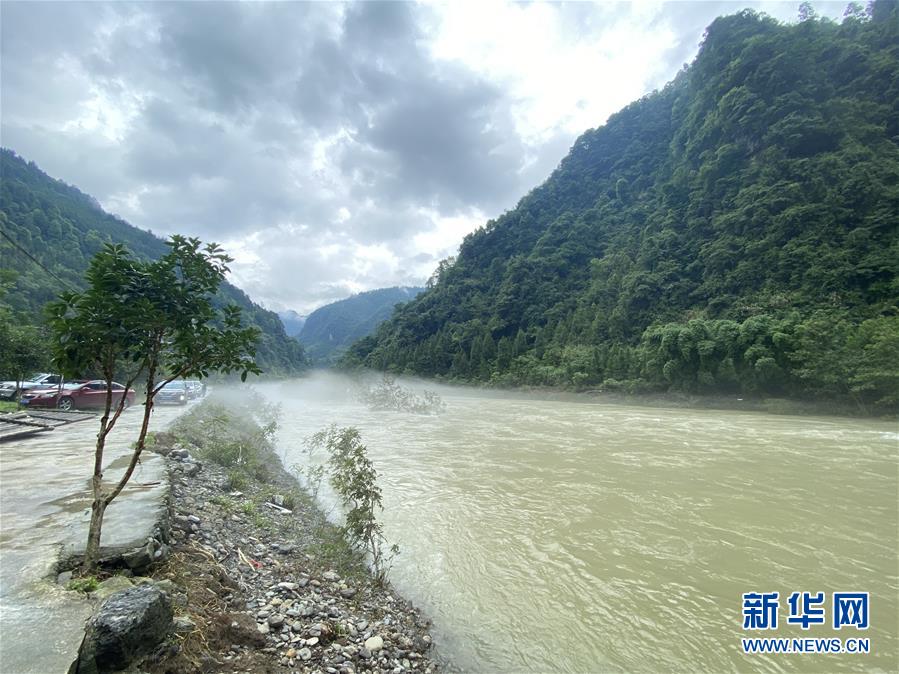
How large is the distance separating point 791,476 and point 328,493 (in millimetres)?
12144

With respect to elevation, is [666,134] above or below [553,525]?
above

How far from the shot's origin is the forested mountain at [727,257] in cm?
3180

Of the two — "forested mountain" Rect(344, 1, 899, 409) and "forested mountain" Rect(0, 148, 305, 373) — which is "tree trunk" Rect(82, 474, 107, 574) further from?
"forested mountain" Rect(344, 1, 899, 409)

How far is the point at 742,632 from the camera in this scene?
4.77 meters

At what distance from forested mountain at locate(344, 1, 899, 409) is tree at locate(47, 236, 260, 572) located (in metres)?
32.5

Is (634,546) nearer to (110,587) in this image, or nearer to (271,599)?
(271,599)

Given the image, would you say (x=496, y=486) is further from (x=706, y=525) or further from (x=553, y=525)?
(x=706, y=525)

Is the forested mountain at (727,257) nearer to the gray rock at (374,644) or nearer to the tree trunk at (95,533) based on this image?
the gray rock at (374,644)

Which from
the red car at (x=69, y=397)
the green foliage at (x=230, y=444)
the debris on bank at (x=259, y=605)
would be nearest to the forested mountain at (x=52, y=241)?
the red car at (x=69, y=397)

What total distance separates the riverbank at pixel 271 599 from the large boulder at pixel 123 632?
12 cm

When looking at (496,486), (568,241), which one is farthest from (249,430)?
(568,241)

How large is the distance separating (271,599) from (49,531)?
287cm

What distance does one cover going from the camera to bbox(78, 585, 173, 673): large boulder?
7.98ft

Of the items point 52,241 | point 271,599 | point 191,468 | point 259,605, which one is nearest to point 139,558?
point 259,605
